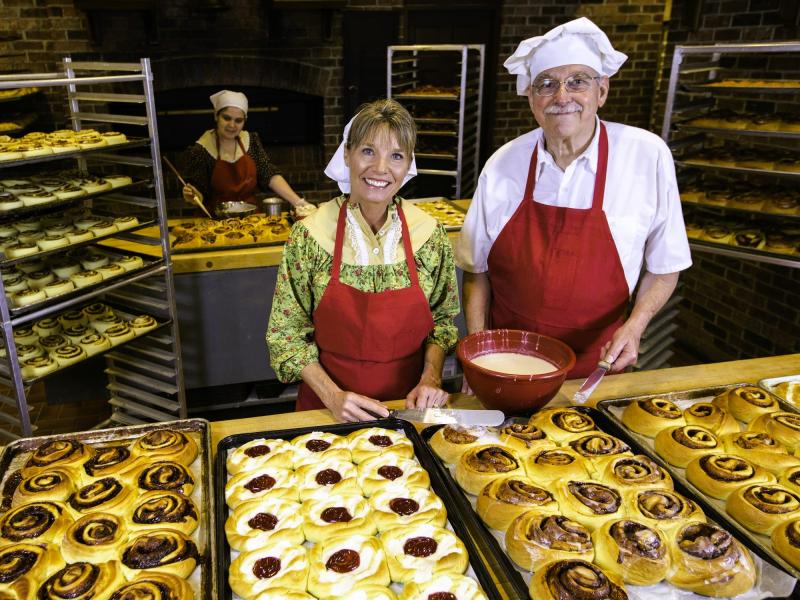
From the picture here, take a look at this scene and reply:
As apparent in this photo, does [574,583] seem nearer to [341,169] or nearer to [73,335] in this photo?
[341,169]

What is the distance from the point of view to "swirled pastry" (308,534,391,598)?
1.20 m

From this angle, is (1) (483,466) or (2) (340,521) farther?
(1) (483,466)

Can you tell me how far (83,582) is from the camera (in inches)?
45.8

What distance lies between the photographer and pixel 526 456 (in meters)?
1.55

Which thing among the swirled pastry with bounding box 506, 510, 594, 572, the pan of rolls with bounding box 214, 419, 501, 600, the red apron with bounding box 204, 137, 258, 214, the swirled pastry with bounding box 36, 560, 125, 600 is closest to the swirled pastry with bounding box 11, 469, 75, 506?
the swirled pastry with bounding box 36, 560, 125, 600

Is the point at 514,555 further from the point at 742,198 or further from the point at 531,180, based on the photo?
the point at 742,198

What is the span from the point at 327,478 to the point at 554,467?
543mm

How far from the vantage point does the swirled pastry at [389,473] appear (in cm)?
146

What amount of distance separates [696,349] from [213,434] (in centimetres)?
480

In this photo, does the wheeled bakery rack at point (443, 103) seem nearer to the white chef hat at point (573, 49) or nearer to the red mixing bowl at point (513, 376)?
the white chef hat at point (573, 49)

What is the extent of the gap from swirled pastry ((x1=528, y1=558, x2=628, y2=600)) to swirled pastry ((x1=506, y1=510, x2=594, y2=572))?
0.03m

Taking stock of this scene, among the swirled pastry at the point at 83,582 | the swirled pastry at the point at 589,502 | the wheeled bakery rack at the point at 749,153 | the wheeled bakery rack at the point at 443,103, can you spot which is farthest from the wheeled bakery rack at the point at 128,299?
the wheeled bakery rack at the point at 749,153

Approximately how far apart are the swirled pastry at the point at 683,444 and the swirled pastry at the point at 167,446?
1.20 metres

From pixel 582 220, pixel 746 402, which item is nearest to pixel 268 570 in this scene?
pixel 746 402
